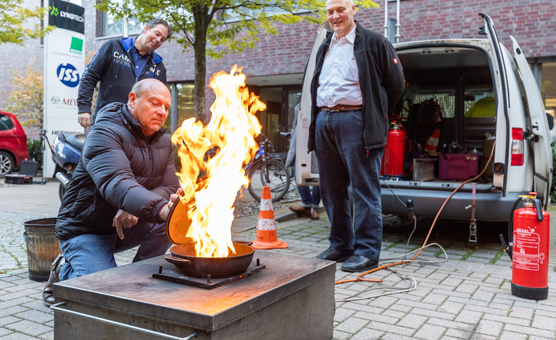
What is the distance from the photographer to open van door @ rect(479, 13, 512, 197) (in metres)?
4.87

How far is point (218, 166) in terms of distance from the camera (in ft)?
8.91

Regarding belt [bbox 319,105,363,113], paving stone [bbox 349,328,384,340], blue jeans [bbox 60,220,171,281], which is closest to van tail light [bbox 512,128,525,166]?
belt [bbox 319,105,363,113]

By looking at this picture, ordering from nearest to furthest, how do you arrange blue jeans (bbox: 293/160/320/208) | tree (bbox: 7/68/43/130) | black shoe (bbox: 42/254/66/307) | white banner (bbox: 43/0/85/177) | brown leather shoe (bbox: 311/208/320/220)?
black shoe (bbox: 42/254/66/307) < blue jeans (bbox: 293/160/320/208) < brown leather shoe (bbox: 311/208/320/220) < white banner (bbox: 43/0/85/177) < tree (bbox: 7/68/43/130)

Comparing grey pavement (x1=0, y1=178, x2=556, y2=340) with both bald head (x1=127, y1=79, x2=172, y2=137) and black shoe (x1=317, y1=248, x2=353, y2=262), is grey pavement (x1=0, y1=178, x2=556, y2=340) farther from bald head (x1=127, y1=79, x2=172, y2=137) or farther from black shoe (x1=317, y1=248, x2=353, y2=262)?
bald head (x1=127, y1=79, x2=172, y2=137)

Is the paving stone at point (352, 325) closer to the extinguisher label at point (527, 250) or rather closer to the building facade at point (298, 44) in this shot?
the extinguisher label at point (527, 250)

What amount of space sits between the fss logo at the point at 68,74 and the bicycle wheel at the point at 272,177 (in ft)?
21.4

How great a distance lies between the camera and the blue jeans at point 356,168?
4480 millimetres

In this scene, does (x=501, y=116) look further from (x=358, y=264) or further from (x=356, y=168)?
(x=358, y=264)

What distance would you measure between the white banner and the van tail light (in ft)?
36.3

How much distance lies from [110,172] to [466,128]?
649cm

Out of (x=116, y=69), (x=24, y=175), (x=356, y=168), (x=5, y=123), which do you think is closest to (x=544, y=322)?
(x=356, y=168)

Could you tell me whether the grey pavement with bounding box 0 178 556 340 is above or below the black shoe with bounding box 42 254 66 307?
below

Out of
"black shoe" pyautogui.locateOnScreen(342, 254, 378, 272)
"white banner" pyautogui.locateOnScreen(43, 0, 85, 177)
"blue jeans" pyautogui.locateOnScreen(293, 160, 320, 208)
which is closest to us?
"black shoe" pyautogui.locateOnScreen(342, 254, 378, 272)

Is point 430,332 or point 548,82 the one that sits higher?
point 548,82
